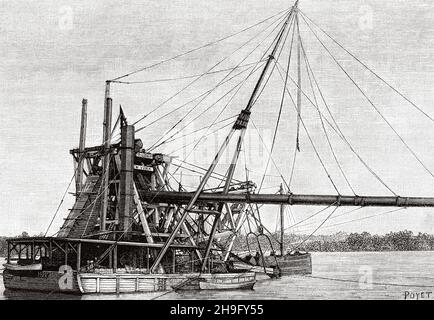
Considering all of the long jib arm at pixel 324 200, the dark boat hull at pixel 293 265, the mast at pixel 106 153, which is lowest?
the dark boat hull at pixel 293 265

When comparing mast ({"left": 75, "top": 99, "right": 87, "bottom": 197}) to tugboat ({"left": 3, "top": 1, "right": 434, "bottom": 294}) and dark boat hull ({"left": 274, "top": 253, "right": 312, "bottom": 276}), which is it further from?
dark boat hull ({"left": 274, "top": 253, "right": 312, "bottom": 276})

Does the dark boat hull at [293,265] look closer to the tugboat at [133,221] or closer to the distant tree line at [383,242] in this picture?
the tugboat at [133,221]

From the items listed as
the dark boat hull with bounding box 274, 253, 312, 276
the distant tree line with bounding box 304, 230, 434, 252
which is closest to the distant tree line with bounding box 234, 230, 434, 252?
the distant tree line with bounding box 304, 230, 434, 252

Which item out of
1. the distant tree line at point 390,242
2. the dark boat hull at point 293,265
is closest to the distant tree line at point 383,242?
the distant tree line at point 390,242

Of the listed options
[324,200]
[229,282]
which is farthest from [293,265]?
[324,200]

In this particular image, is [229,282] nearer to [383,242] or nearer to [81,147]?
[81,147]

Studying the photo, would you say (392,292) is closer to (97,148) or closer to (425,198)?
(425,198)

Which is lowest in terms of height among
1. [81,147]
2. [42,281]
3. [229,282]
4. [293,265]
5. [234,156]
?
[293,265]

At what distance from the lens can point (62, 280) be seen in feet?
93.5

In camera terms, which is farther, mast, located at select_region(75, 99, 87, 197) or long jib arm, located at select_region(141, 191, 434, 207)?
mast, located at select_region(75, 99, 87, 197)

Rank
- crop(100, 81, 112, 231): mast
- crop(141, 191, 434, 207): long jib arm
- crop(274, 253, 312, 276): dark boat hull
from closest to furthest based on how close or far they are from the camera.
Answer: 1. crop(141, 191, 434, 207): long jib arm
2. crop(100, 81, 112, 231): mast
3. crop(274, 253, 312, 276): dark boat hull

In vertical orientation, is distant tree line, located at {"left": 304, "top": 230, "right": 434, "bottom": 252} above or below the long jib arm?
below
